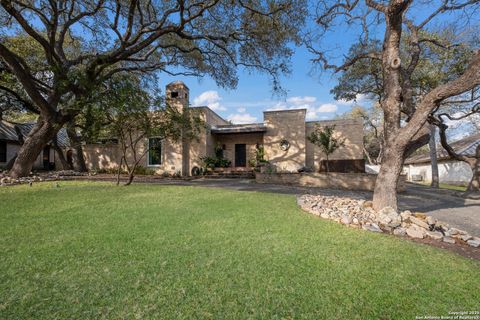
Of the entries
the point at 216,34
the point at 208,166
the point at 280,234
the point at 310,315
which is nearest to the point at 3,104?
the point at 208,166

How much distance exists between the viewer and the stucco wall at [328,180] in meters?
11.8

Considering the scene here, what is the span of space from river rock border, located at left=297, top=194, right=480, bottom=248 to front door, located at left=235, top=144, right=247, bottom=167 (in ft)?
38.9

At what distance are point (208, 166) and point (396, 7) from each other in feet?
42.3

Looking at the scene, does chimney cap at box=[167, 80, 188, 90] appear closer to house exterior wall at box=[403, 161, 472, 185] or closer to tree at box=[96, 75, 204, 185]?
tree at box=[96, 75, 204, 185]

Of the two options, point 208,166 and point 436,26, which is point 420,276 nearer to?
point 436,26

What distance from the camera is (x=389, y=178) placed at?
19.1 feet

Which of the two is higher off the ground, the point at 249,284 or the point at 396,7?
the point at 396,7

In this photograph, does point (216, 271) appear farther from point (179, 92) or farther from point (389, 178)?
point (179, 92)

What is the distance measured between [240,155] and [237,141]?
110 cm

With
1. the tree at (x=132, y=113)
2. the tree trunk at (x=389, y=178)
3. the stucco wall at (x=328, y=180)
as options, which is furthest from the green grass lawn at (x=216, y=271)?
the stucco wall at (x=328, y=180)

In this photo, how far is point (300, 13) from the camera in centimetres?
972

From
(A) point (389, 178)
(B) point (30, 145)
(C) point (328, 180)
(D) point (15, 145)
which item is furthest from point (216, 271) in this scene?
(D) point (15, 145)

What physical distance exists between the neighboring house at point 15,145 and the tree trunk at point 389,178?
2144 cm

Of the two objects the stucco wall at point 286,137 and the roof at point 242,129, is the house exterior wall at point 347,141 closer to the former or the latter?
the stucco wall at point 286,137
